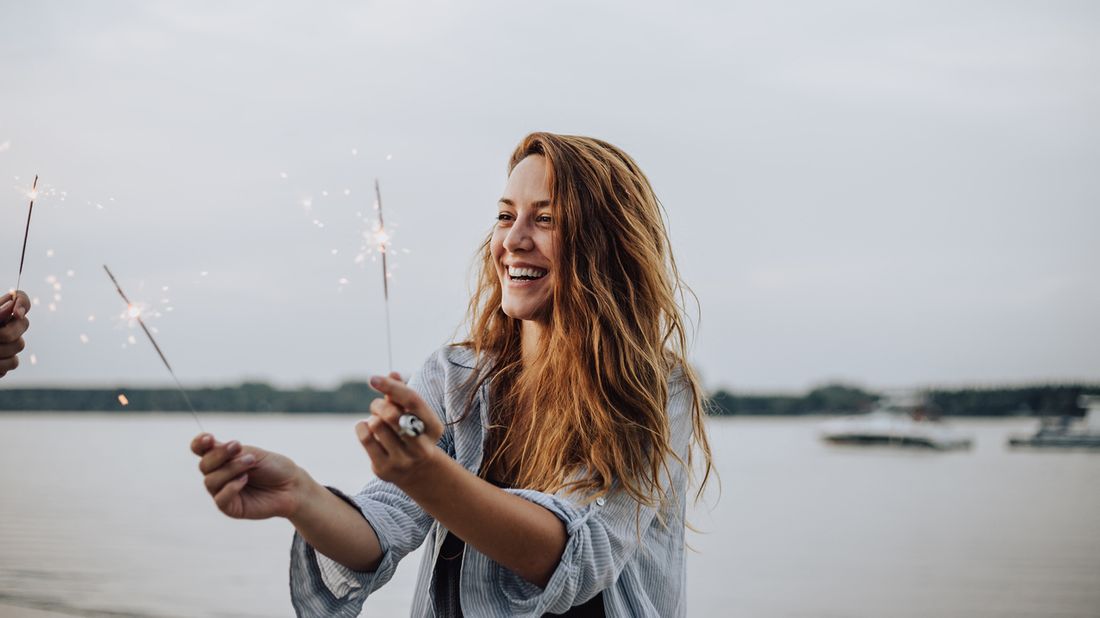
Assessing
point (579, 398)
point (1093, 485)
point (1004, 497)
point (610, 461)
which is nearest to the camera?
point (610, 461)

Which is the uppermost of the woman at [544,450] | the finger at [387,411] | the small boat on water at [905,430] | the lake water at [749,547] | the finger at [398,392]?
the finger at [398,392]

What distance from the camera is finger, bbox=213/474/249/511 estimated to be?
5.55 ft

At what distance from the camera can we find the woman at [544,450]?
1839mm

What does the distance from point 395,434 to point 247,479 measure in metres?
0.34

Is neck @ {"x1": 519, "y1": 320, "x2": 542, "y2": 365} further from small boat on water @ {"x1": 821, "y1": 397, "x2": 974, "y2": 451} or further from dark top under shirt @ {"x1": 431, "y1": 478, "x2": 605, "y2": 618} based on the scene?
small boat on water @ {"x1": 821, "y1": 397, "x2": 974, "y2": 451}

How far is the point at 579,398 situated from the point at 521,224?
418 millimetres

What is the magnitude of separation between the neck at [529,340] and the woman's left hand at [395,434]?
3.02 feet

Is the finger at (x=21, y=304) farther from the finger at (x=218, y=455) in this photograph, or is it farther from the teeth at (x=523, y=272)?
the teeth at (x=523, y=272)

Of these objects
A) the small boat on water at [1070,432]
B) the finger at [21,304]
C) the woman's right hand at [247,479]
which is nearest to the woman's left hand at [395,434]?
the woman's right hand at [247,479]

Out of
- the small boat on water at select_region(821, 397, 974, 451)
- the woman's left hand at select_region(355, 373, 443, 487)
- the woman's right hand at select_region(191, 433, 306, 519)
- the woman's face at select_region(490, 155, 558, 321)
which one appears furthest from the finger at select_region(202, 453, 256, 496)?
the small boat on water at select_region(821, 397, 974, 451)

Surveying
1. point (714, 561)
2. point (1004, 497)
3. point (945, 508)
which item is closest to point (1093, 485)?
point (1004, 497)

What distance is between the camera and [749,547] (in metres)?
16.0

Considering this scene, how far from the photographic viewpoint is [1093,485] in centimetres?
2952

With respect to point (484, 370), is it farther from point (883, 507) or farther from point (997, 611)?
point (883, 507)
